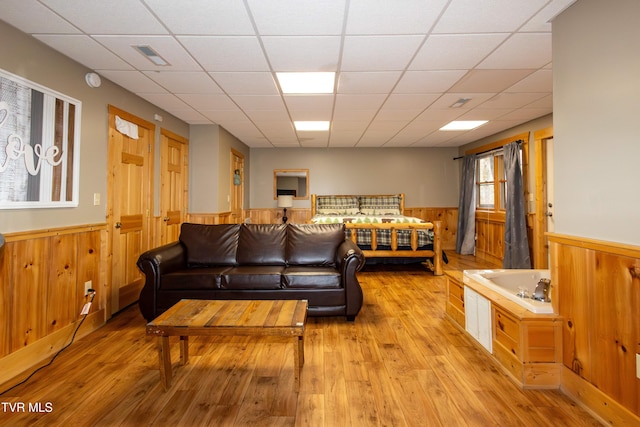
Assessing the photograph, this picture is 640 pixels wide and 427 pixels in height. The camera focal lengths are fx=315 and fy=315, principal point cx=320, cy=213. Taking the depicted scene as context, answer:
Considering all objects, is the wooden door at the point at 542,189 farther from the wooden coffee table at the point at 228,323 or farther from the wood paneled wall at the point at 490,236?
the wooden coffee table at the point at 228,323

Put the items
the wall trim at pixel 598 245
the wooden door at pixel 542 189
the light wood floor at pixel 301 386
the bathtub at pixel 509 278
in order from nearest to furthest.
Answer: the wall trim at pixel 598 245, the light wood floor at pixel 301 386, the bathtub at pixel 509 278, the wooden door at pixel 542 189

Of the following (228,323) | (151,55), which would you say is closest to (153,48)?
(151,55)

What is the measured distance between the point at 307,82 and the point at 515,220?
12.7 ft

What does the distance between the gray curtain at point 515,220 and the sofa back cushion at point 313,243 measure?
121 inches

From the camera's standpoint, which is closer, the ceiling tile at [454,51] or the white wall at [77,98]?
the white wall at [77,98]

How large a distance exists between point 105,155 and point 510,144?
5583 mm

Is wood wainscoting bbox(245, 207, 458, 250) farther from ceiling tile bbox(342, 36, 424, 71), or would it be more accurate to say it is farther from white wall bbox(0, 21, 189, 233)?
Result: ceiling tile bbox(342, 36, 424, 71)

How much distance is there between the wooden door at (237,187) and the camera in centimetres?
583

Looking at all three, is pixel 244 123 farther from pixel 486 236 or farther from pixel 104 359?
pixel 486 236

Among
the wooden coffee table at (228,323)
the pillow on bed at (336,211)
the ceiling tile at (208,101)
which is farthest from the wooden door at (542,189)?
the ceiling tile at (208,101)

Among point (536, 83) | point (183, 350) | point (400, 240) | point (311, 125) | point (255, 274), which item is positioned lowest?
point (183, 350)

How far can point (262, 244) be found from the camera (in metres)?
3.44

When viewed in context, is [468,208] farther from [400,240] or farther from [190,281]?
[190,281]

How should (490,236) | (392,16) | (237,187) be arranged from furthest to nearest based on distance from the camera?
1. (237,187)
2. (490,236)
3. (392,16)
